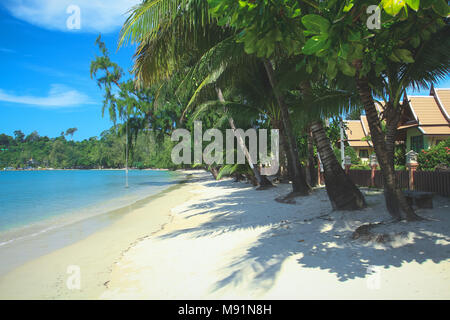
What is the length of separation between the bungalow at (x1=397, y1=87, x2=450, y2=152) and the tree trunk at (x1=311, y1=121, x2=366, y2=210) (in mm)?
11898

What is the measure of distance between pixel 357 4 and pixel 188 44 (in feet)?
19.2

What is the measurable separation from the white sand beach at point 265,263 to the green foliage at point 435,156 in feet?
21.7

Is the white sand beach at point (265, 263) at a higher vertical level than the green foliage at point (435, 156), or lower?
lower

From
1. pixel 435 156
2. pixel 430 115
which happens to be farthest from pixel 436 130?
pixel 435 156

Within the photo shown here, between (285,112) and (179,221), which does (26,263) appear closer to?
(179,221)

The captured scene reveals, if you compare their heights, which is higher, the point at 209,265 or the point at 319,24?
the point at 319,24

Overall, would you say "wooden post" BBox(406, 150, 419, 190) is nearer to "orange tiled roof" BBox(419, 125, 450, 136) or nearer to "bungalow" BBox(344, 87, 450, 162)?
"bungalow" BBox(344, 87, 450, 162)

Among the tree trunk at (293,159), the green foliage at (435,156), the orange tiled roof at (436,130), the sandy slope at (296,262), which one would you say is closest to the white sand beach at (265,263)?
the sandy slope at (296,262)

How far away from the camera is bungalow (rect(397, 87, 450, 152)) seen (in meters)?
16.6

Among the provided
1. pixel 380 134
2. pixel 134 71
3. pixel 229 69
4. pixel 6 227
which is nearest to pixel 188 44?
pixel 134 71

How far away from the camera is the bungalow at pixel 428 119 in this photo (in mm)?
16609

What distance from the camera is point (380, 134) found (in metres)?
5.76

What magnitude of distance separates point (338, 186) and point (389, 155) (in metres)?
1.85

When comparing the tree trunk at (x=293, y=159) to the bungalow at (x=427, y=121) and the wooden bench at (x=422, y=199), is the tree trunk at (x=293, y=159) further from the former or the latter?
the bungalow at (x=427, y=121)
